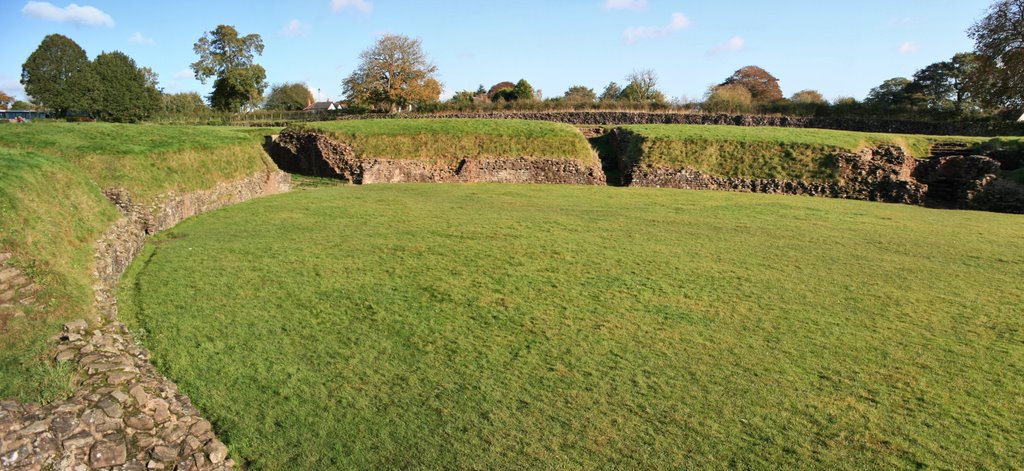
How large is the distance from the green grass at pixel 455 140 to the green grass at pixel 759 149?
9.35 feet

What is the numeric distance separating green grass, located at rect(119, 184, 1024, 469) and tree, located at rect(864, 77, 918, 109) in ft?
139

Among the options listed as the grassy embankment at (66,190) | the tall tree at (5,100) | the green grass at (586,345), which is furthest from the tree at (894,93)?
the tall tree at (5,100)

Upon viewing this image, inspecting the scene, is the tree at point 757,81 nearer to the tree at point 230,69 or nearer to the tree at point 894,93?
the tree at point 894,93

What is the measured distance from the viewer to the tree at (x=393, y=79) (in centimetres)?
4750

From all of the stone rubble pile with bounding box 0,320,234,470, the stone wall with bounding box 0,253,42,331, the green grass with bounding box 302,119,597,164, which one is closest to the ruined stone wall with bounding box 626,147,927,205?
the green grass with bounding box 302,119,597,164

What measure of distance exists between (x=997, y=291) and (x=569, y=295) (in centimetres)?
679

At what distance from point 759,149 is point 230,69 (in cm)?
4823

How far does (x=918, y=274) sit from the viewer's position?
10.6 meters

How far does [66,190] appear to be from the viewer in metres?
10.3

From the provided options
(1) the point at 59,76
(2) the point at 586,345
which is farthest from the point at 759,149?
(1) the point at 59,76

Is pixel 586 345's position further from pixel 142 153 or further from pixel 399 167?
pixel 399 167

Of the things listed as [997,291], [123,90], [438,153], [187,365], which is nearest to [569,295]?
[187,365]

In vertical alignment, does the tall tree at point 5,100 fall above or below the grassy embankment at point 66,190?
above

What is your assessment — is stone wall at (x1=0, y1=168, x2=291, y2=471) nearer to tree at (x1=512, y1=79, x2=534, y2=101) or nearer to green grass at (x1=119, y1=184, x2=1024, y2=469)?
green grass at (x1=119, y1=184, x2=1024, y2=469)
